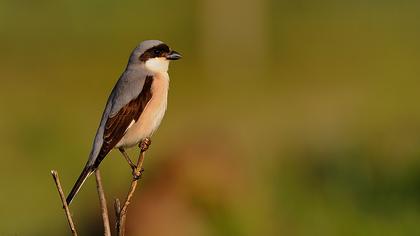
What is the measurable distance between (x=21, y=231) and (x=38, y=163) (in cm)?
394

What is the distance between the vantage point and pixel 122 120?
7930 mm

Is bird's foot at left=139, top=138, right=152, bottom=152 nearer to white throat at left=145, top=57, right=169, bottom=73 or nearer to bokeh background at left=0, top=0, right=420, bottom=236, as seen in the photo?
white throat at left=145, top=57, right=169, bottom=73

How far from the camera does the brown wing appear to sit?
787 centimetres

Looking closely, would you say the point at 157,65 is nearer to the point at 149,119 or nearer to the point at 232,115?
the point at 149,119

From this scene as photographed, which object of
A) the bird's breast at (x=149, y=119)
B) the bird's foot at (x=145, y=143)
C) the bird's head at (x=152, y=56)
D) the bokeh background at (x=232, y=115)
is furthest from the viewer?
the bokeh background at (x=232, y=115)

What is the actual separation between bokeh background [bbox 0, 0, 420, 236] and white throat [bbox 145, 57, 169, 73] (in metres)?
1.85

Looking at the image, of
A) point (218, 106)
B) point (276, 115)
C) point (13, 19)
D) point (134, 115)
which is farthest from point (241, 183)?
point (13, 19)

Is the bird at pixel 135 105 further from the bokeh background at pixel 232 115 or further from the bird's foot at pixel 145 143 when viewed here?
the bokeh background at pixel 232 115

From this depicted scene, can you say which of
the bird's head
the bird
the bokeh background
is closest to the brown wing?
the bird

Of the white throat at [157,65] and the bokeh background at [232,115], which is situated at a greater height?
the white throat at [157,65]

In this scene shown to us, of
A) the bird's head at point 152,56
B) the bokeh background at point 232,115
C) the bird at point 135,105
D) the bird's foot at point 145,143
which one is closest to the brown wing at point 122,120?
the bird at point 135,105

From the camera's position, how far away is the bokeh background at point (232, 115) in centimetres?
1065

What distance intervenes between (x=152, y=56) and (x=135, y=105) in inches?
16.8

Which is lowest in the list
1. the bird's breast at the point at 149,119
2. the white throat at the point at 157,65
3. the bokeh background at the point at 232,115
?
the bokeh background at the point at 232,115
